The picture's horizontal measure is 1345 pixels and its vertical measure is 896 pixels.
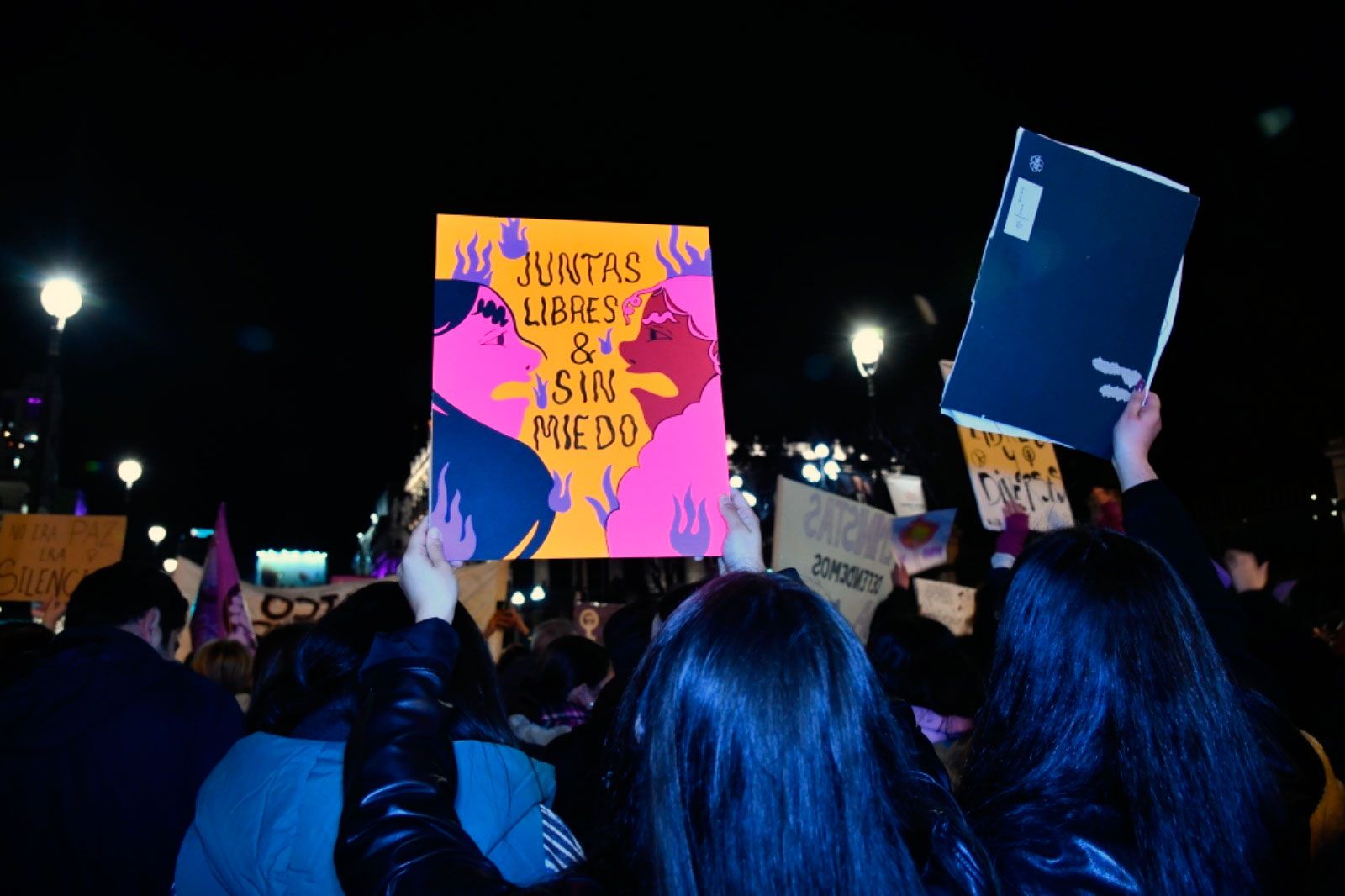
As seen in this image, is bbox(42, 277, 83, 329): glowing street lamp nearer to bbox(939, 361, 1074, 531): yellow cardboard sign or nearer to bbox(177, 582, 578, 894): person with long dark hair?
bbox(939, 361, 1074, 531): yellow cardboard sign

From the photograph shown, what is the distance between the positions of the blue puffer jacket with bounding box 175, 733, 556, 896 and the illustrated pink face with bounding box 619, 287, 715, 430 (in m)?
2.18

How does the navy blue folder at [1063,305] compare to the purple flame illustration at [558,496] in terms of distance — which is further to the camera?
the purple flame illustration at [558,496]

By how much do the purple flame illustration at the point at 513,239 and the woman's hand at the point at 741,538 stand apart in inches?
65.6

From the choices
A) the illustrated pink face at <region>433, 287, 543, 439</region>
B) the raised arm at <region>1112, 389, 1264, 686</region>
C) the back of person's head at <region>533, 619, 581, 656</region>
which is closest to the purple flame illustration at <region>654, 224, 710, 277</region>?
the illustrated pink face at <region>433, 287, 543, 439</region>

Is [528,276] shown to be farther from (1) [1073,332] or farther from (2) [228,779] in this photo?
(2) [228,779]

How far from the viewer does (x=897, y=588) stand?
22.7 ft

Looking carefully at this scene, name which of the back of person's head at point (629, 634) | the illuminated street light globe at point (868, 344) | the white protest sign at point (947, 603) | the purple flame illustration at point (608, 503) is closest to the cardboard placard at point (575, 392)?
the purple flame illustration at point (608, 503)

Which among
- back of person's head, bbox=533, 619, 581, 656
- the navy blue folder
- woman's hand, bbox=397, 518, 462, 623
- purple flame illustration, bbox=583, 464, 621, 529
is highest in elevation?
the navy blue folder

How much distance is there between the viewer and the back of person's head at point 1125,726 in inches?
63.0

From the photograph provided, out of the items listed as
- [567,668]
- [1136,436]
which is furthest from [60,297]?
[1136,436]

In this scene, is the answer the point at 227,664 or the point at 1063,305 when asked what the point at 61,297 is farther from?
the point at 1063,305

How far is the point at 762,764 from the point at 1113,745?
0.75 m

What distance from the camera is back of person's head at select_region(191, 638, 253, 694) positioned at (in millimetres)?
4938

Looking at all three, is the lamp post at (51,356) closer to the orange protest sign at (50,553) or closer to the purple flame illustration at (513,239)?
the orange protest sign at (50,553)
